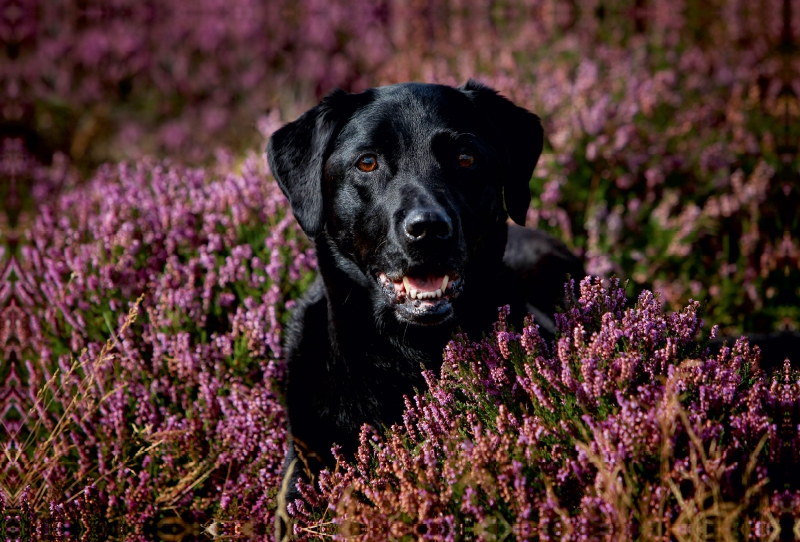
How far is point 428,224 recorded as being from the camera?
251 cm

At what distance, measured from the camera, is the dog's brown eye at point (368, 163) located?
2.88 meters

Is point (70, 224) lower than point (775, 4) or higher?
A: lower

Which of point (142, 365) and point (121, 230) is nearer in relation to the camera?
point (142, 365)

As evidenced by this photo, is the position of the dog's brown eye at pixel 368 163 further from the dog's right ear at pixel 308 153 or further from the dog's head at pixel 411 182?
the dog's right ear at pixel 308 153

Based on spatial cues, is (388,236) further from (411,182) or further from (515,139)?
(515,139)

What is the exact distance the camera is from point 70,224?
177 inches

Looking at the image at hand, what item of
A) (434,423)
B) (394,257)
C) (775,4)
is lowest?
(434,423)

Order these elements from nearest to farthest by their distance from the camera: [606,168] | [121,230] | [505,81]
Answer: [121,230]
[606,168]
[505,81]

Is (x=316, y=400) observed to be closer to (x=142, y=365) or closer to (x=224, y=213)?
Answer: (x=142, y=365)

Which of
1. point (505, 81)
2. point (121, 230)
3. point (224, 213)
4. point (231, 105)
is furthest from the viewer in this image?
point (231, 105)

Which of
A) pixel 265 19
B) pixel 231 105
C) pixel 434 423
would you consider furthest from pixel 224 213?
pixel 265 19

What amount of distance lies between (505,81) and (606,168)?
1393mm

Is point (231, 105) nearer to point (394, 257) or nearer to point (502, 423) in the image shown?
point (394, 257)

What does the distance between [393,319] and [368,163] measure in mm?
639
